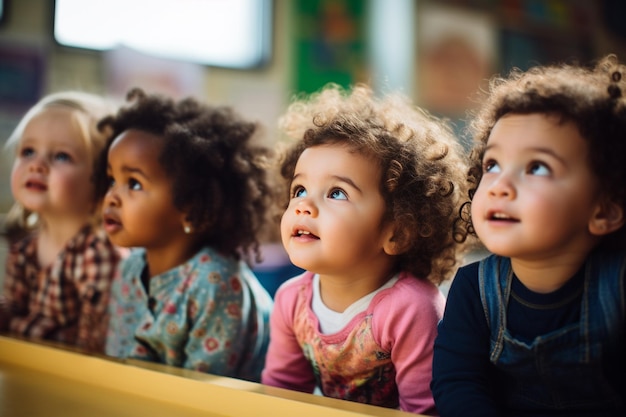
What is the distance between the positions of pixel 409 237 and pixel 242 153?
1.35ft

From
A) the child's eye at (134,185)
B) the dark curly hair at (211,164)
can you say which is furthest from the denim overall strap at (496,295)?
the child's eye at (134,185)

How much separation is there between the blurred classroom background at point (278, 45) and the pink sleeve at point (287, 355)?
101 centimetres

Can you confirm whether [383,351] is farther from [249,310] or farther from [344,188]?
[249,310]

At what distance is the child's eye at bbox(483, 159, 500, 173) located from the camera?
0.78m

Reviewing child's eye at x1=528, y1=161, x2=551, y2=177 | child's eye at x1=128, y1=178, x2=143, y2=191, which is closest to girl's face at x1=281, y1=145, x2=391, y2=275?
child's eye at x1=528, y1=161, x2=551, y2=177

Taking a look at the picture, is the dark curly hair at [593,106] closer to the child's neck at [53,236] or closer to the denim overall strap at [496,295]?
the denim overall strap at [496,295]

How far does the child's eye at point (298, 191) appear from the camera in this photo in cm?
97

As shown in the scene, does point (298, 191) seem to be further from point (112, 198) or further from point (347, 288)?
point (112, 198)

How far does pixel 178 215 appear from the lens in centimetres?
120

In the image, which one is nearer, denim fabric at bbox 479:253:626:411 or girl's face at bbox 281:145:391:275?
denim fabric at bbox 479:253:626:411

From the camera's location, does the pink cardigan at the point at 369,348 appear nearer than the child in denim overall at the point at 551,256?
No

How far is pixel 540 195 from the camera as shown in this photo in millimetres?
717

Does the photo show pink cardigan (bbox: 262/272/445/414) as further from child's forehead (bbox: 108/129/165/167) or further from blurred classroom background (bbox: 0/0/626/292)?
blurred classroom background (bbox: 0/0/626/292)

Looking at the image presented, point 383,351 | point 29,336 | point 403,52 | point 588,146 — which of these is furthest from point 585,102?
point 403,52
